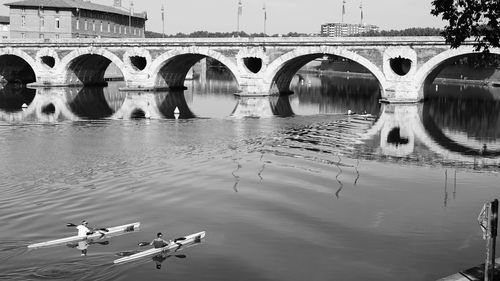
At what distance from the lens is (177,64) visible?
283ft

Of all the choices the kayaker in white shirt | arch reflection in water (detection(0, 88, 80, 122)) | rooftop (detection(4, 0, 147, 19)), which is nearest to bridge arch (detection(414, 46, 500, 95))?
arch reflection in water (detection(0, 88, 80, 122))

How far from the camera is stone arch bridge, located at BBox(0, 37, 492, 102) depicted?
66.6m

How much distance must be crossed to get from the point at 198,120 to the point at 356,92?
47.0m

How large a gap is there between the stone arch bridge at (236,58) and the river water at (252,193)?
1348 cm

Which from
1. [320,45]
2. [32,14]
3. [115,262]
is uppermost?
[32,14]

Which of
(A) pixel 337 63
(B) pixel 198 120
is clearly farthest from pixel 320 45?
(A) pixel 337 63

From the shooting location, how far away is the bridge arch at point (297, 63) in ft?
226

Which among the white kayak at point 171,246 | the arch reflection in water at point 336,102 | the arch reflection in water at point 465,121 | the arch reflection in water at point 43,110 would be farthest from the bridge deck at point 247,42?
the white kayak at point 171,246

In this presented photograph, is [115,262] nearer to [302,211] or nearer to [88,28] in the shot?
[302,211]

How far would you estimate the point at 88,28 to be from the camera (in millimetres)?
119250

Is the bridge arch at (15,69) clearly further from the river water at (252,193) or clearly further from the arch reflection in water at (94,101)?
the river water at (252,193)

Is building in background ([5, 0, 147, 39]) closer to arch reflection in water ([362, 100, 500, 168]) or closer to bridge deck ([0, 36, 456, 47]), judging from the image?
bridge deck ([0, 36, 456, 47])

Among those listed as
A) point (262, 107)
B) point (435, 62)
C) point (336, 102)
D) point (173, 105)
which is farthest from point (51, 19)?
point (435, 62)

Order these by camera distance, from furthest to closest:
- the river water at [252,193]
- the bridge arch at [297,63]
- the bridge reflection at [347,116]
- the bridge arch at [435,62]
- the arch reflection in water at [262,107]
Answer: the bridge arch at [297,63], the bridge arch at [435,62], the arch reflection in water at [262,107], the bridge reflection at [347,116], the river water at [252,193]
